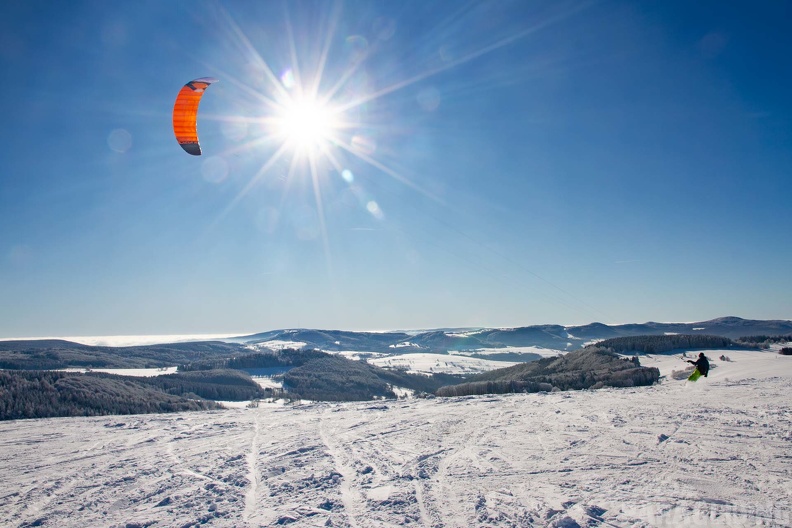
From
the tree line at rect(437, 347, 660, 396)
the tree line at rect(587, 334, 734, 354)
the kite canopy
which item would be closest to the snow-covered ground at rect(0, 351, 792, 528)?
the kite canopy

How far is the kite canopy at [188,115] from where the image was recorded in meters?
16.8

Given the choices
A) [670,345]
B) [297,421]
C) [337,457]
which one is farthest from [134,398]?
[670,345]

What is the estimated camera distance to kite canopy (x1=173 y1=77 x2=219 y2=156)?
16.8m

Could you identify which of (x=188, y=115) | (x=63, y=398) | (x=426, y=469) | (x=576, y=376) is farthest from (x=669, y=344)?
(x=63, y=398)

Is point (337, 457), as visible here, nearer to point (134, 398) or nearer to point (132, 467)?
point (132, 467)

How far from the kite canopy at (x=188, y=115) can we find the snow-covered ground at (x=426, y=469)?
38.8 ft

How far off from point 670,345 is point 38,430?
7017cm

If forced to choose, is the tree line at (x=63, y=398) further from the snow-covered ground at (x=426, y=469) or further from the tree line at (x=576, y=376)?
the tree line at (x=576, y=376)

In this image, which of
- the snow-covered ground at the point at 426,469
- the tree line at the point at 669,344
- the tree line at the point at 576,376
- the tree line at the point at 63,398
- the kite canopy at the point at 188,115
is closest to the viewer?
the snow-covered ground at the point at 426,469

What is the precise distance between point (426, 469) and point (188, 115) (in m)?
16.7

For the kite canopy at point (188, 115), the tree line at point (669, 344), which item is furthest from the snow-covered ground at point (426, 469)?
the tree line at point (669, 344)

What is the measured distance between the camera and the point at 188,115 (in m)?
16.9

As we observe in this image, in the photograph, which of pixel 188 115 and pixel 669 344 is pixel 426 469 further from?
pixel 669 344

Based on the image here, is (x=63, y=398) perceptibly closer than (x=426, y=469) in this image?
No
